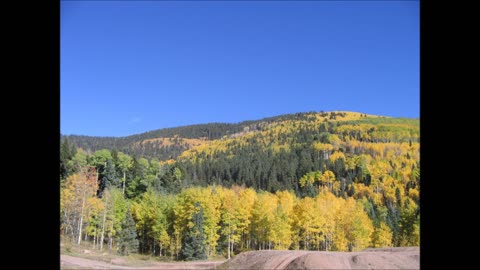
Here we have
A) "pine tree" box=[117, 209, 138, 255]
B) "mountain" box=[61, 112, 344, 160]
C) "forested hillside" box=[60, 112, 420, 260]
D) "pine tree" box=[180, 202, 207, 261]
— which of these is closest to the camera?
"pine tree" box=[180, 202, 207, 261]

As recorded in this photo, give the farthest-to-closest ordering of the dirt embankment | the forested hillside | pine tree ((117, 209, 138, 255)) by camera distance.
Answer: pine tree ((117, 209, 138, 255))
the forested hillside
the dirt embankment

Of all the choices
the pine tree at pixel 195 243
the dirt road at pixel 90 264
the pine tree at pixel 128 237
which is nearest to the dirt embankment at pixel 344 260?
the dirt road at pixel 90 264

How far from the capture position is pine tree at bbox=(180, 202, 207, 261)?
1622 cm

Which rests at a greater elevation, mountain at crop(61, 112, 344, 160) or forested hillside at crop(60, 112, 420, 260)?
mountain at crop(61, 112, 344, 160)

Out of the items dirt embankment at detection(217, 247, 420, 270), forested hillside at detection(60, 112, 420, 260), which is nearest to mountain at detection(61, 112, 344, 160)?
forested hillside at detection(60, 112, 420, 260)

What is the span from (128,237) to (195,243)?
114 inches

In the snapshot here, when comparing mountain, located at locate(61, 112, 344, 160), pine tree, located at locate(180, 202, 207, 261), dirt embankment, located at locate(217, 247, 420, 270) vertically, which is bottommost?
pine tree, located at locate(180, 202, 207, 261)

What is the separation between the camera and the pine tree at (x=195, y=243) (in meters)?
16.2

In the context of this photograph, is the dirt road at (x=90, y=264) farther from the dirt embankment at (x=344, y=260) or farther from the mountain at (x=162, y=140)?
the mountain at (x=162, y=140)

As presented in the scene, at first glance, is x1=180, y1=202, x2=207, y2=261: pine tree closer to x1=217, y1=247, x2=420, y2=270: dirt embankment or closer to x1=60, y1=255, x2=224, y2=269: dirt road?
x1=60, y1=255, x2=224, y2=269: dirt road

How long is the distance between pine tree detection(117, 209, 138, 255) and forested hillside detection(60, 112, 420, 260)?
4cm

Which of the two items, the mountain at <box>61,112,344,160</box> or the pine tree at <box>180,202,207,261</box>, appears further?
the mountain at <box>61,112,344,160</box>

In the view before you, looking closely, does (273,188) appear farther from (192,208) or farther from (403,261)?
(403,261)
